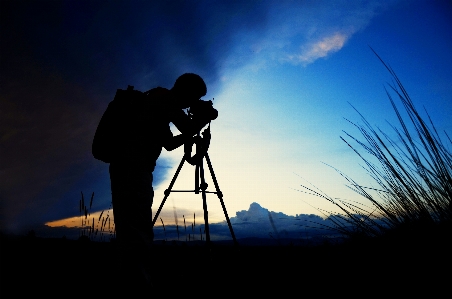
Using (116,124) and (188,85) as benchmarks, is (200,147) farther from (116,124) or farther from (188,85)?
(116,124)

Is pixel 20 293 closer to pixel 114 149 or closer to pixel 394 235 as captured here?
pixel 114 149

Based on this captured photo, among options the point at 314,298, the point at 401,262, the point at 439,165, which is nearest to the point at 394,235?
the point at 401,262

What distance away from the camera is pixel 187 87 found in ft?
9.18

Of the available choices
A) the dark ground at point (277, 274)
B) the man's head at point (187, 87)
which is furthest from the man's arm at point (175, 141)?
the dark ground at point (277, 274)

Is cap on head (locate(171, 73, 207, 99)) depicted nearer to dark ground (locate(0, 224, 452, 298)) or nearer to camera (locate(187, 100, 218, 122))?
camera (locate(187, 100, 218, 122))

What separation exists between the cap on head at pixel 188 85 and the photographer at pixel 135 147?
8.0 inches

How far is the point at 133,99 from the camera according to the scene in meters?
2.43

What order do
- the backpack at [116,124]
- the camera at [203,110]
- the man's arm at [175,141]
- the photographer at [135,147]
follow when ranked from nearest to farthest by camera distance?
the photographer at [135,147], the backpack at [116,124], the man's arm at [175,141], the camera at [203,110]

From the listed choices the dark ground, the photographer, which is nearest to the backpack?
the photographer

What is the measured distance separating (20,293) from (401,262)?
348cm

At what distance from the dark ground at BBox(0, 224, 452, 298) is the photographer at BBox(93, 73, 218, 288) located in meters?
0.29

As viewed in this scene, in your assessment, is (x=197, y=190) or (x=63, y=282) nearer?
(x=63, y=282)

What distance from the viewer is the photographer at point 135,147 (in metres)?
2.25

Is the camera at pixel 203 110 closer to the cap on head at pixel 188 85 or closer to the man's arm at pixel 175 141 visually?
the cap on head at pixel 188 85
